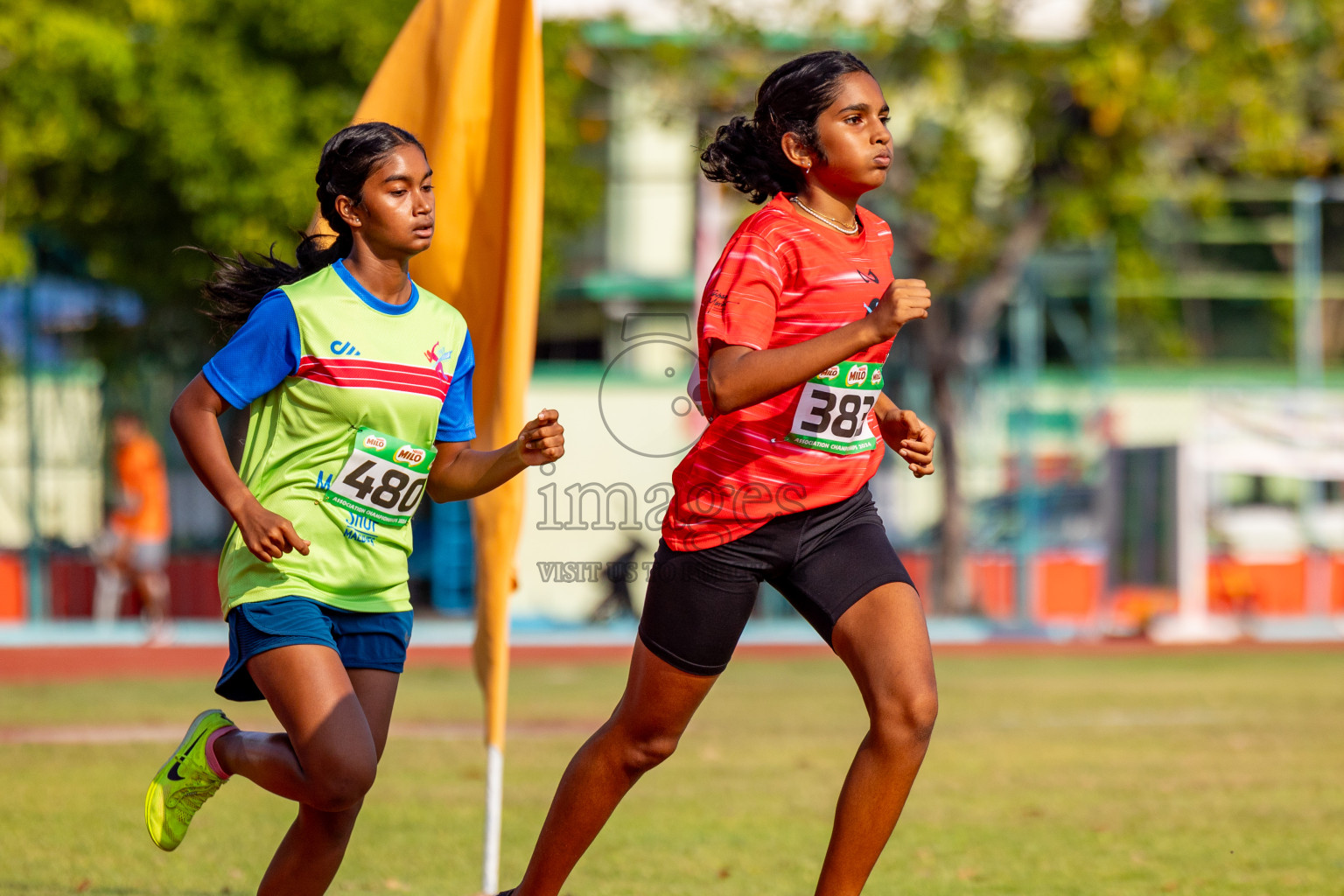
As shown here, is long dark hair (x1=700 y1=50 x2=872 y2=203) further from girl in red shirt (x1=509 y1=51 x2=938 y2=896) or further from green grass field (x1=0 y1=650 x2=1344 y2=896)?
green grass field (x1=0 y1=650 x2=1344 y2=896)

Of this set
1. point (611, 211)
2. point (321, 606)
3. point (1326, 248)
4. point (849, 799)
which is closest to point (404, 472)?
point (321, 606)

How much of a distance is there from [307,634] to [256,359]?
673mm

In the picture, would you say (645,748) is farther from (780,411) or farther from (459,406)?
(459,406)

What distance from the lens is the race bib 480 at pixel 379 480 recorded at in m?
4.14

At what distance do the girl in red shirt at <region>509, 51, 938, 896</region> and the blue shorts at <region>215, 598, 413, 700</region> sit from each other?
551 millimetres

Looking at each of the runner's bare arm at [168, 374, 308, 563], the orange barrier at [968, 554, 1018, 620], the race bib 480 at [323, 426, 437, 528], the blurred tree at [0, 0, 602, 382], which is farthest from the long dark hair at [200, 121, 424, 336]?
the orange barrier at [968, 554, 1018, 620]

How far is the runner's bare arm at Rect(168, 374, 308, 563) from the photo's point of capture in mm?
3908

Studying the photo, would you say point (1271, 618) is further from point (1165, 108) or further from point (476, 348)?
point (476, 348)

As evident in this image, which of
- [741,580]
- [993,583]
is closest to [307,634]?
[741,580]

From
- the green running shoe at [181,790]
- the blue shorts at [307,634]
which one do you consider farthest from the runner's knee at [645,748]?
the green running shoe at [181,790]

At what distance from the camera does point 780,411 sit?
413 cm

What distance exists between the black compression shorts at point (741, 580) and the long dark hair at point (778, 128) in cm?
87

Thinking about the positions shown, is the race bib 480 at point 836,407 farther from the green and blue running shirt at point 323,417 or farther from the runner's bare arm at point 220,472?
the runner's bare arm at point 220,472

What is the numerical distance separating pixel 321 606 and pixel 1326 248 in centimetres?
2708
